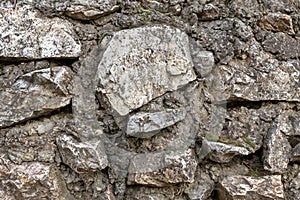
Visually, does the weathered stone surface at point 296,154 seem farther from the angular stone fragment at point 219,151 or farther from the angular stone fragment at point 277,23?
the angular stone fragment at point 277,23

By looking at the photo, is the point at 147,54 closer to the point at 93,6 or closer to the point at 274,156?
the point at 93,6

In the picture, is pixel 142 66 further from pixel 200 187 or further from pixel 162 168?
pixel 200 187

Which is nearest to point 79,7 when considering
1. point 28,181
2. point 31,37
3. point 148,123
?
point 31,37

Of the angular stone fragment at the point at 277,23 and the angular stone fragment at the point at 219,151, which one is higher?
the angular stone fragment at the point at 277,23

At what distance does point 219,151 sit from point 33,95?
63 centimetres

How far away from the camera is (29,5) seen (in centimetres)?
113

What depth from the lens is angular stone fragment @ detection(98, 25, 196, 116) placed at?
1119mm

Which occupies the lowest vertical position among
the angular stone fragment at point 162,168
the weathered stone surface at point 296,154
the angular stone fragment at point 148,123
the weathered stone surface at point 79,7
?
the angular stone fragment at point 162,168

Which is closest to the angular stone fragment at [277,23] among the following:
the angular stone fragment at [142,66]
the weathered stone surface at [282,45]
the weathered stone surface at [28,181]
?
the weathered stone surface at [282,45]

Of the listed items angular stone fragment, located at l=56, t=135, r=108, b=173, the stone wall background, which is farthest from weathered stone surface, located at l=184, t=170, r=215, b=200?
angular stone fragment, located at l=56, t=135, r=108, b=173

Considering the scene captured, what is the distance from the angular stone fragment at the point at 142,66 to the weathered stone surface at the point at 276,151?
348mm

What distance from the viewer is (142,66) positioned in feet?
3.72

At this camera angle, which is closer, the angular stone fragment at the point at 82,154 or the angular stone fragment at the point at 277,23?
the angular stone fragment at the point at 82,154

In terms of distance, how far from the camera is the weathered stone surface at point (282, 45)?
1.24 meters
